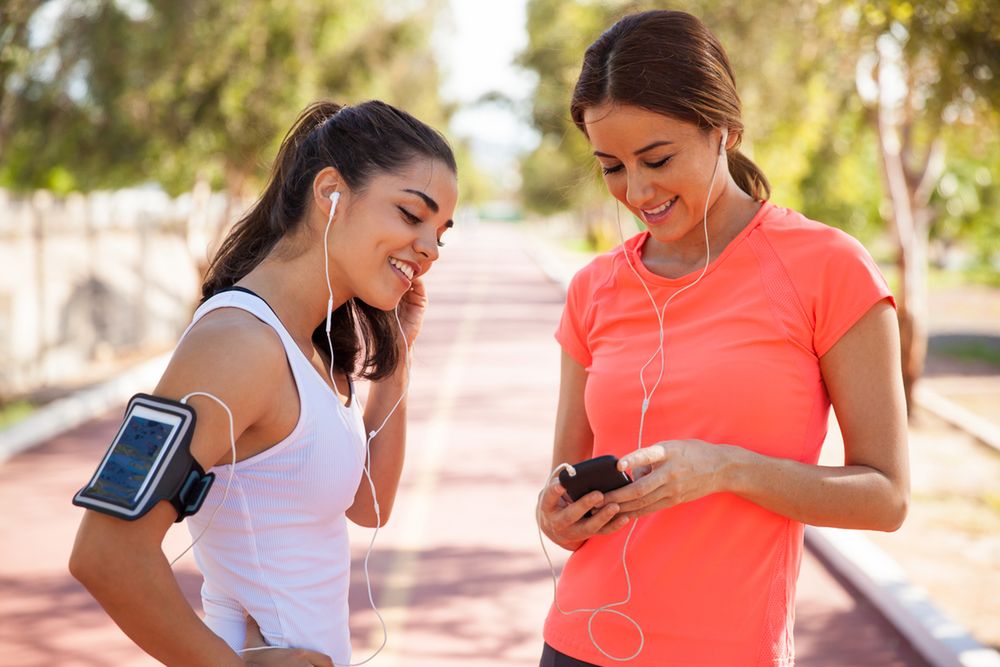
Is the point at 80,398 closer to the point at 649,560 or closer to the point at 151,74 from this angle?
the point at 151,74

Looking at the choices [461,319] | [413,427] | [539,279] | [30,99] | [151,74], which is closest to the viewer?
[413,427]

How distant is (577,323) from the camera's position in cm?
263

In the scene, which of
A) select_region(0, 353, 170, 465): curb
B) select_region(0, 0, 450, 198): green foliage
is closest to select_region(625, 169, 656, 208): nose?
select_region(0, 353, 170, 465): curb

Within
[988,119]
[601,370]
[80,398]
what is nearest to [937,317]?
[988,119]

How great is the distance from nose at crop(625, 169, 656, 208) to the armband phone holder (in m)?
1.05

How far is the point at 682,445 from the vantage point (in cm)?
209

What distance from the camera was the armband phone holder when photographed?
1.82 meters

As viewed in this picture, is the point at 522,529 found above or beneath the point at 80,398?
beneath

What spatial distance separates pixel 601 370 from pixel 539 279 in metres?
35.2

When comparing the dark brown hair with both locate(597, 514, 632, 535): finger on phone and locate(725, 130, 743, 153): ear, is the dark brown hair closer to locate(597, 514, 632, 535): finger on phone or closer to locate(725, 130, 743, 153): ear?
locate(725, 130, 743, 153): ear

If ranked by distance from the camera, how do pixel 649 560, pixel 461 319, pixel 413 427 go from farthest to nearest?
pixel 461 319, pixel 413 427, pixel 649 560

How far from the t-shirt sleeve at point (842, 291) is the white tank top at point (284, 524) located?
989 millimetres

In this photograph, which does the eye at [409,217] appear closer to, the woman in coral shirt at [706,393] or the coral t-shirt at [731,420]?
the woman in coral shirt at [706,393]

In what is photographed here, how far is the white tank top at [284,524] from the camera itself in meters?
2.11
